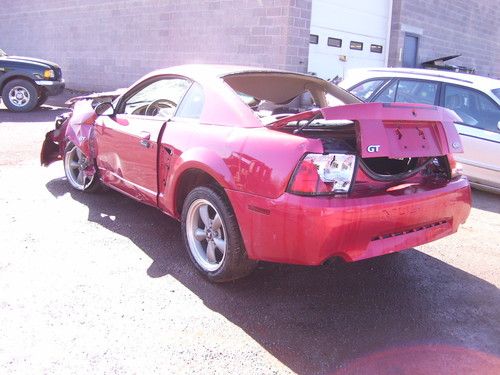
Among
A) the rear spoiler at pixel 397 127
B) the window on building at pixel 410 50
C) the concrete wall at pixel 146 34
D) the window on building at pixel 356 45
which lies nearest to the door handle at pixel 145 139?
the rear spoiler at pixel 397 127

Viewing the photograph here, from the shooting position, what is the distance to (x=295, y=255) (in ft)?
9.79

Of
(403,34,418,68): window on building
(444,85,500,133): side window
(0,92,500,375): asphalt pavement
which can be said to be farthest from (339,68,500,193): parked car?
(403,34,418,68): window on building

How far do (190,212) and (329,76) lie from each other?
991 cm

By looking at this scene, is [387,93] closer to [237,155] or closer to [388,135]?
[388,135]

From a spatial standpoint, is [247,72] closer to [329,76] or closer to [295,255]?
[295,255]

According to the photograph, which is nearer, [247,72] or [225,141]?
[225,141]

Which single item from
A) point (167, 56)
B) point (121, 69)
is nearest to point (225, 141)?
point (167, 56)

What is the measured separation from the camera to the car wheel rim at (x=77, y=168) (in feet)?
18.4

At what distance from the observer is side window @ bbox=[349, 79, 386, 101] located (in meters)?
7.06

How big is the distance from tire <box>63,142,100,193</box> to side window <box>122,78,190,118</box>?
2.74ft

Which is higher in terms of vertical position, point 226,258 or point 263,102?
point 263,102

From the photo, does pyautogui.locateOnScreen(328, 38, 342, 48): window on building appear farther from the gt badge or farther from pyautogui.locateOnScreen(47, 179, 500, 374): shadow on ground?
the gt badge

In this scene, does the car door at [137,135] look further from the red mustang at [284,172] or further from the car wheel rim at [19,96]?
the car wheel rim at [19,96]

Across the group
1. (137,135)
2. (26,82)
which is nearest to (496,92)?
(137,135)
